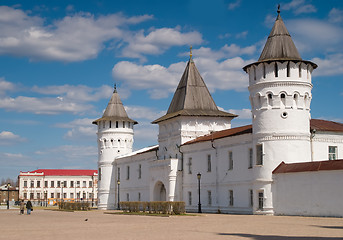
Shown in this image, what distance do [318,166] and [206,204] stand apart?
1353 centimetres

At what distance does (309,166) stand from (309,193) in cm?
158

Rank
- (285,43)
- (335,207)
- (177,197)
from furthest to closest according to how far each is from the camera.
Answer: (177,197), (285,43), (335,207)

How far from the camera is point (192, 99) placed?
49.0 m

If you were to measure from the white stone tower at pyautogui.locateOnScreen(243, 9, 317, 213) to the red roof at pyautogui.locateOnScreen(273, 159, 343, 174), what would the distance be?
0.59 m

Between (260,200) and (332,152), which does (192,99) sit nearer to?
(332,152)

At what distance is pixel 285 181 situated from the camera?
3228 centimetres

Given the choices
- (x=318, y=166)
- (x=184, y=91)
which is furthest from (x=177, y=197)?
(x=318, y=166)

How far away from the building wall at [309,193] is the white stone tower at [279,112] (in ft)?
3.26

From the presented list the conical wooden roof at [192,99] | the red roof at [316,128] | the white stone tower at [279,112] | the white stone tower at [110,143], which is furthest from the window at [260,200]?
the white stone tower at [110,143]

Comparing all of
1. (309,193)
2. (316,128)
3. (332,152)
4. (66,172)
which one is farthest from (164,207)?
(66,172)

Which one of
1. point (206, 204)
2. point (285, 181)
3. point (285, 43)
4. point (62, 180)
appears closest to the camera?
point (285, 181)

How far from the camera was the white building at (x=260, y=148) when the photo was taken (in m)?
32.0

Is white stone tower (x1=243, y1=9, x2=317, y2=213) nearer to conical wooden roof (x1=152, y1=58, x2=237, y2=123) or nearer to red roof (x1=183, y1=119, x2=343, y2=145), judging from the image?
red roof (x1=183, y1=119, x2=343, y2=145)

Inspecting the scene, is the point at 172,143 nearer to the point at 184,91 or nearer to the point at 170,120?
the point at 170,120
